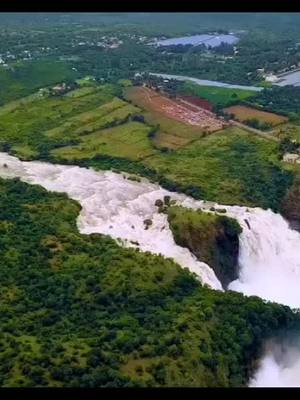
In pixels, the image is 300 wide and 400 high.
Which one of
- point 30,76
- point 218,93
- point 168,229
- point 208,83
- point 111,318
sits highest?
point 111,318

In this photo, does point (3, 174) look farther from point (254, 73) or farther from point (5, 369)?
point (254, 73)

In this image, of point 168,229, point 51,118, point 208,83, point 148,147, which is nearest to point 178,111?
point 148,147

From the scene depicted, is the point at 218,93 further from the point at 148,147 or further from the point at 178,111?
the point at 148,147

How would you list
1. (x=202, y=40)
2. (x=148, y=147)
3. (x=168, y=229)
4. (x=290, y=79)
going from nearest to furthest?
(x=168, y=229)
(x=148, y=147)
(x=290, y=79)
(x=202, y=40)

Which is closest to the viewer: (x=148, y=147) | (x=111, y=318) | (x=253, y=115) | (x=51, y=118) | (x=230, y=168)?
(x=111, y=318)

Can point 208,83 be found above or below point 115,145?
below

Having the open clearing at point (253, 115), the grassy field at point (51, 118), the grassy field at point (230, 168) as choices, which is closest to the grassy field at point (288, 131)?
the open clearing at point (253, 115)

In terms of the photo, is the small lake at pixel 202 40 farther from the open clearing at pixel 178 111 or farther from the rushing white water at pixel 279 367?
the rushing white water at pixel 279 367
